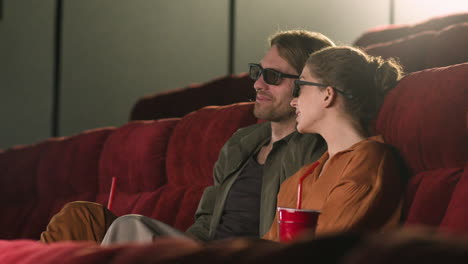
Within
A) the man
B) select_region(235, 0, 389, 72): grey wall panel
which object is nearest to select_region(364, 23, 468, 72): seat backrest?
the man

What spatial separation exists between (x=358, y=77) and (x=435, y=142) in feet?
0.83

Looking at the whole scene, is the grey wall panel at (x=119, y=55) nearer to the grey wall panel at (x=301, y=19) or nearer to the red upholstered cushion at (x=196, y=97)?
the grey wall panel at (x=301, y=19)

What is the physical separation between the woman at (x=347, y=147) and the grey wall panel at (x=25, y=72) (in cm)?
295

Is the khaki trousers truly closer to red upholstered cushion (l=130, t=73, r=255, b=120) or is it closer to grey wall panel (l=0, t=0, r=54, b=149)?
red upholstered cushion (l=130, t=73, r=255, b=120)

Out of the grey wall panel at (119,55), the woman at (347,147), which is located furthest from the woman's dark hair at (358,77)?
the grey wall panel at (119,55)

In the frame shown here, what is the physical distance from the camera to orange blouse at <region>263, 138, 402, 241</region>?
122cm

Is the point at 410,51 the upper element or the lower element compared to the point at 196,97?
upper

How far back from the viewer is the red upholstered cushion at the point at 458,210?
112cm

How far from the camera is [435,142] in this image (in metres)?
1.28

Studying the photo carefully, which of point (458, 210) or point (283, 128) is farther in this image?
point (283, 128)

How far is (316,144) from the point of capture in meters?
1.68

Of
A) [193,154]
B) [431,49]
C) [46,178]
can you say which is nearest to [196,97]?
[193,154]

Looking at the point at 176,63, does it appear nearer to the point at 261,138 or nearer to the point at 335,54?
the point at 261,138

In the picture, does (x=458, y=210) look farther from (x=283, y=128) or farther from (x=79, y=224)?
(x=79, y=224)
